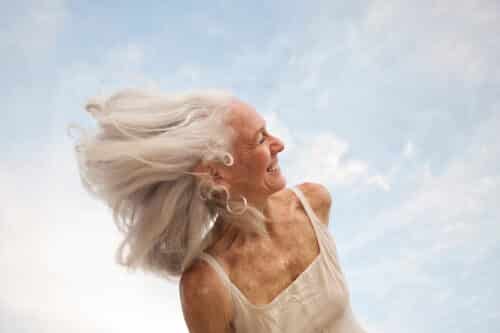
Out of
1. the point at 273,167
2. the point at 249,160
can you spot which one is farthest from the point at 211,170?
the point at 273,167

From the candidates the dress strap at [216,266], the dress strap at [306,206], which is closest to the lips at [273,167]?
the dress strap at [306,206]

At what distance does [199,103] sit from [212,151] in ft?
0.61

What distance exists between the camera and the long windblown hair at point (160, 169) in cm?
193

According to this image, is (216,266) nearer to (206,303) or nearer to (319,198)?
(206,303)

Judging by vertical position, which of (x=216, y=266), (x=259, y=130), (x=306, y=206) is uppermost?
(x=259, y=130)

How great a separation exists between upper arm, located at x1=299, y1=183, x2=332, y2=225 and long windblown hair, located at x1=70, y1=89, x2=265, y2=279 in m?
0.33

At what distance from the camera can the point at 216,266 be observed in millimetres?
1985

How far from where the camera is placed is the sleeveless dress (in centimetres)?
197

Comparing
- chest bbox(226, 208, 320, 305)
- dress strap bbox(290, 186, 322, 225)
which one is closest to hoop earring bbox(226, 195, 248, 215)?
chest bbox(226, 208, 320, 305)

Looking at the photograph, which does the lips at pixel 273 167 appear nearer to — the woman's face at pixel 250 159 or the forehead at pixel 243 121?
the woman's face at pixel 250 159

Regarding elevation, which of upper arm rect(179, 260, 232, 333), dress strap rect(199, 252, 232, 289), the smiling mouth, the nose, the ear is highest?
the nose

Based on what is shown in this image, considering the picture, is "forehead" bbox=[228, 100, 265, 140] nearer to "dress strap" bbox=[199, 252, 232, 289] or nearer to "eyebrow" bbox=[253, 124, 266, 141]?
"eyebrow" bbox=[253, 124, 266, 141]

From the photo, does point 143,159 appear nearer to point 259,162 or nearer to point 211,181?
point 211,181

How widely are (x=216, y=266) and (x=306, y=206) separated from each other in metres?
0.47
